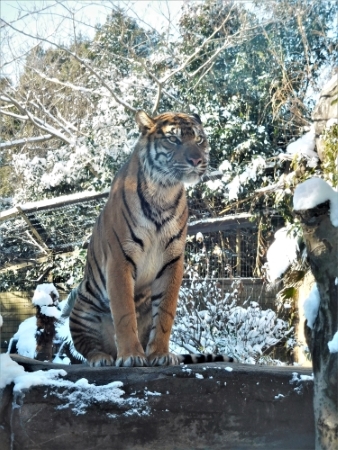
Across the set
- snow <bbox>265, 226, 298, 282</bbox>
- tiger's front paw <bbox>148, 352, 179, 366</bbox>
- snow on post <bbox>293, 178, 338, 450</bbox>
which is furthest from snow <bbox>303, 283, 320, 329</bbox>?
snow <bbox>265, 226, 298, 282</bbox>

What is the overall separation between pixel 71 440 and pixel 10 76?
6.01m

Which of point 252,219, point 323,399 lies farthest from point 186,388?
point 252,219

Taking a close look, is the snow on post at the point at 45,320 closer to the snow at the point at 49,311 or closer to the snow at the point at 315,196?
the snow at the point at 49,311

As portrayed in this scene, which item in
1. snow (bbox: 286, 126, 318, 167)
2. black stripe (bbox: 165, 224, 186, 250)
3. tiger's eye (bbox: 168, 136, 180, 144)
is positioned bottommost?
black stripe (bbox: 165, 224, 186, 250)

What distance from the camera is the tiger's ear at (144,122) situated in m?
2.55

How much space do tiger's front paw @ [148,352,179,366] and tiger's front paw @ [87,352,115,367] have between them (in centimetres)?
15

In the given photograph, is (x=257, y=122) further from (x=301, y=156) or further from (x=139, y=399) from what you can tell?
(x=139, y=399)

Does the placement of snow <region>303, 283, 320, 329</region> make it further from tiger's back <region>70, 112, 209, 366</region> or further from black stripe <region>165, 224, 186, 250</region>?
black stripe <region>165, 224, 186, 250</region>

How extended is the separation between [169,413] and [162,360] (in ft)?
0.77

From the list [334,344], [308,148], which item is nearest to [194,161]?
[334,344]

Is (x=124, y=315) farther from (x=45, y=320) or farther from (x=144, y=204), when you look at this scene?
(x=45, y=320)

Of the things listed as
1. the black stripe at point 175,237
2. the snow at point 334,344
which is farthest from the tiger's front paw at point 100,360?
the snow at point 334,344

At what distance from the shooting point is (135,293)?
2.42 meters

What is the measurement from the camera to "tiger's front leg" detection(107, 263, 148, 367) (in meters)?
2.18
